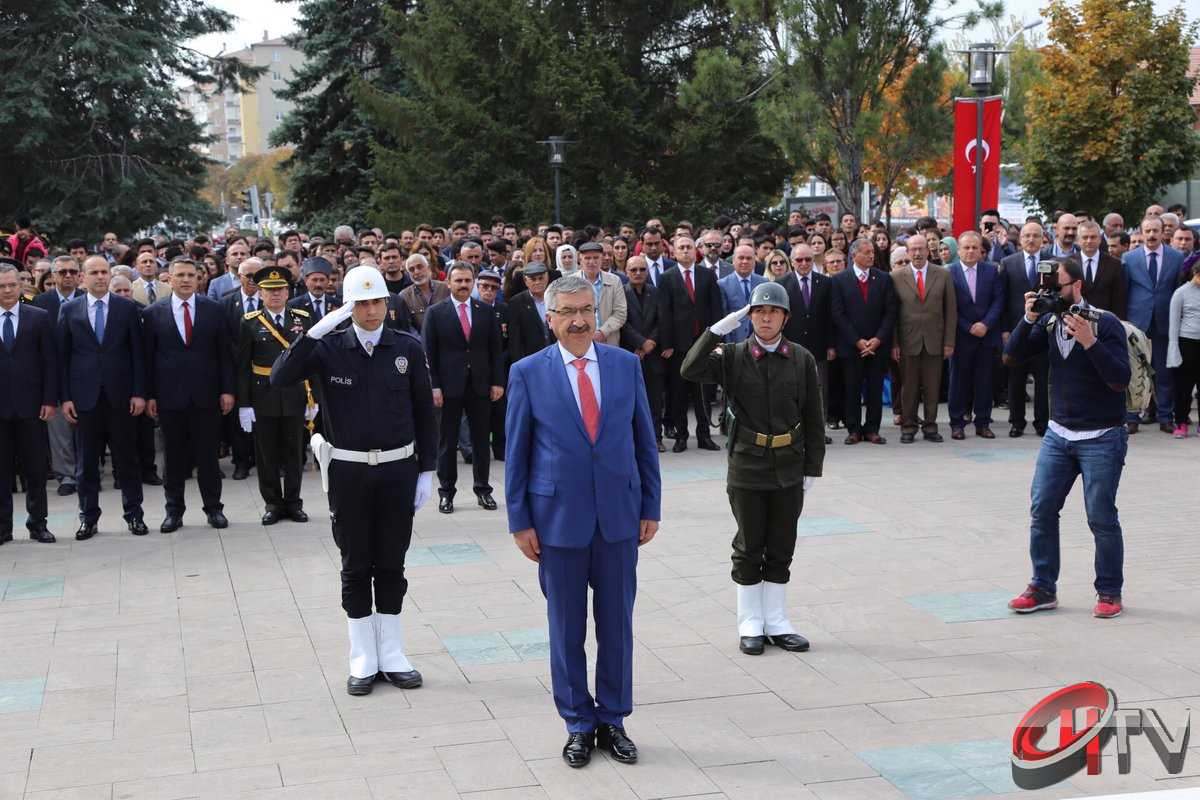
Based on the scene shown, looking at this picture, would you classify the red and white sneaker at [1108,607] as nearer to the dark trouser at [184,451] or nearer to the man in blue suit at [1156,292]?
the dark trouser at [184,451]

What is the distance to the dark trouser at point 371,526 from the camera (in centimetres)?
666

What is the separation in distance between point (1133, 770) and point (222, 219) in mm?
31725

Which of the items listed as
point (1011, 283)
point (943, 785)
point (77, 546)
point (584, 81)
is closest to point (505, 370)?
point (77, 546)

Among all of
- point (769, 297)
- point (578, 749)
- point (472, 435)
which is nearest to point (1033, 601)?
point (769, 297)

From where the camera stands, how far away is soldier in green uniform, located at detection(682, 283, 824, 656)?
7098 millimetres

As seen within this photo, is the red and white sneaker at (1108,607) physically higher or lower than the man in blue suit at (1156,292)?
lower

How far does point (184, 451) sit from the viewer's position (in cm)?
1083

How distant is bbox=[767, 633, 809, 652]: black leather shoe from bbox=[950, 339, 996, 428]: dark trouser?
7.48m

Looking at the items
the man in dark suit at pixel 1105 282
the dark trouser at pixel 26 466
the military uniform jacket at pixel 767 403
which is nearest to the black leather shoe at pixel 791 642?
the military uniform jacket at pixel 767 403

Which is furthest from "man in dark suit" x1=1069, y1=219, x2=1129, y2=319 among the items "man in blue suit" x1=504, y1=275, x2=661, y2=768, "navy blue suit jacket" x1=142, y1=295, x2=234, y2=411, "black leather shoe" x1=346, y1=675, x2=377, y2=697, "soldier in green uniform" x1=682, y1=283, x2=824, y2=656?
"black leather shoe" x1=346, y1=675, x2=377, y2=697

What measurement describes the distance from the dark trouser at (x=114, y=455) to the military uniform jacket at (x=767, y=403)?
214 inches

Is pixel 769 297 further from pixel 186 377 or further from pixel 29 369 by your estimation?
pixel 29 369

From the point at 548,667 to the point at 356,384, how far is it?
174cm

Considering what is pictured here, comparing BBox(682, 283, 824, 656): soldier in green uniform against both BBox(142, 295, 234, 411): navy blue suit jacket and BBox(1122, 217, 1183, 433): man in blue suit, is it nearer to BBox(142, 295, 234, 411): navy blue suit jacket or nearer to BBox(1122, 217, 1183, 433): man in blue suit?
BBox(142, 295, 234, 411): navy blue suit jacket
